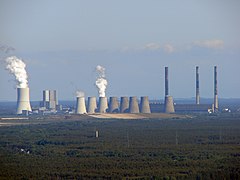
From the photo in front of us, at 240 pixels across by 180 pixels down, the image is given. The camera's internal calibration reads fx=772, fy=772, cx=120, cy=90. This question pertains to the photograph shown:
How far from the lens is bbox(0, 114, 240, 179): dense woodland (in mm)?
41188

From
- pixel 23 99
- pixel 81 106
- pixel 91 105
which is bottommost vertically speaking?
pixel 81 106

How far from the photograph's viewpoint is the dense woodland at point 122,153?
41.2 metres

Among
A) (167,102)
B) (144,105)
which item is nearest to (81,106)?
(144,105)

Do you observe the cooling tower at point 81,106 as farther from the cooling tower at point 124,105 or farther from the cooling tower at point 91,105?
the cooling tower at point 124,105

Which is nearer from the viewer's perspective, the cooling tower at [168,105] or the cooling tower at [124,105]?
the cooling tower at [124,105]

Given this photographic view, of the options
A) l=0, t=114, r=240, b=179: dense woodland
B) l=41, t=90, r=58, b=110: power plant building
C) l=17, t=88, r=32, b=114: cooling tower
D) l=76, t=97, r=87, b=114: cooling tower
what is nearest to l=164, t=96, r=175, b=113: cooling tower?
l=76, t=97, r=87, b=114: cooling tower

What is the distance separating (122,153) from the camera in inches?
2041

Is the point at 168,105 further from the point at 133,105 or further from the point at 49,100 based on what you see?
the point at 49,100

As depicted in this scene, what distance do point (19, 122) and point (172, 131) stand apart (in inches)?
1088

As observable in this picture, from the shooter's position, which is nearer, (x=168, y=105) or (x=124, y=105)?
(x=124, y=105)

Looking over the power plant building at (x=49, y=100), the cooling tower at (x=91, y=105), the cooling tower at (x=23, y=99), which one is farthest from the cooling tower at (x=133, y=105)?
the power plant building at (x=49, y=100)

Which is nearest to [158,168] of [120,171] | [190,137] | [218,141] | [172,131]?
[120,171]

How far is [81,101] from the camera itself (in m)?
110

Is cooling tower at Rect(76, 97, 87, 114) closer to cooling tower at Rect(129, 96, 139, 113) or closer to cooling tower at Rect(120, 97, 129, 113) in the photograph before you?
cooling tower at Rect(120, 97, 129, 113)
